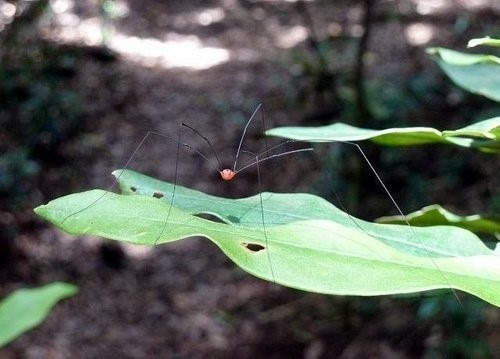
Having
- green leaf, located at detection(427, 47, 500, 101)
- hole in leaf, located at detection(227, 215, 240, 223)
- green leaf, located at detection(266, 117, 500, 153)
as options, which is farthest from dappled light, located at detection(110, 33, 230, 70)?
hole in leaf, located at detection(227, 215, 240, 223)

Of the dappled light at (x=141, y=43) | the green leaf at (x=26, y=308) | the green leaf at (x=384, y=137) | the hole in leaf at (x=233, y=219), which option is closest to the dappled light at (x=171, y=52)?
the dappled light at (x=141, y=43)

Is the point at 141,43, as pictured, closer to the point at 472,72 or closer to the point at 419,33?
the point at 419,33

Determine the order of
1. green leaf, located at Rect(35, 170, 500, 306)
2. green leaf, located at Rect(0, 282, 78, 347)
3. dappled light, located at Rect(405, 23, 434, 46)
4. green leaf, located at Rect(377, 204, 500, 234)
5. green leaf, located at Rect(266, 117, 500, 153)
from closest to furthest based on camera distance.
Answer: green leaf, located at Rect(35, 170, 500, 306) → green leaf, located at Rect(266, 117, 500, 153) → green leaf, located at Rect(377, 204, 500, 234) → green leaf, located at Rect(0, 282, 78, 347) → dappled light, located at Rect(405, 23, 434, 46)

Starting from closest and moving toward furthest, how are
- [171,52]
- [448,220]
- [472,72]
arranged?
[448,220], [472,72], [171,52]

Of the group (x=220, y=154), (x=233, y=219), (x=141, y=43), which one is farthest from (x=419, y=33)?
(x=233, y=219)

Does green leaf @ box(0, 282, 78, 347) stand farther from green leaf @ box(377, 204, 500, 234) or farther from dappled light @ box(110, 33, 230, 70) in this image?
dappled light @ box(110, 33, 230, 70)

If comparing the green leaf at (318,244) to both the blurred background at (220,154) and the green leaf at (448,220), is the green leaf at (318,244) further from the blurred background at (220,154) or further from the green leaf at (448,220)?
the blurred background at (220,154)

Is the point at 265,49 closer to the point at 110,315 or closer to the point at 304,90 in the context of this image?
the point at 304,90
